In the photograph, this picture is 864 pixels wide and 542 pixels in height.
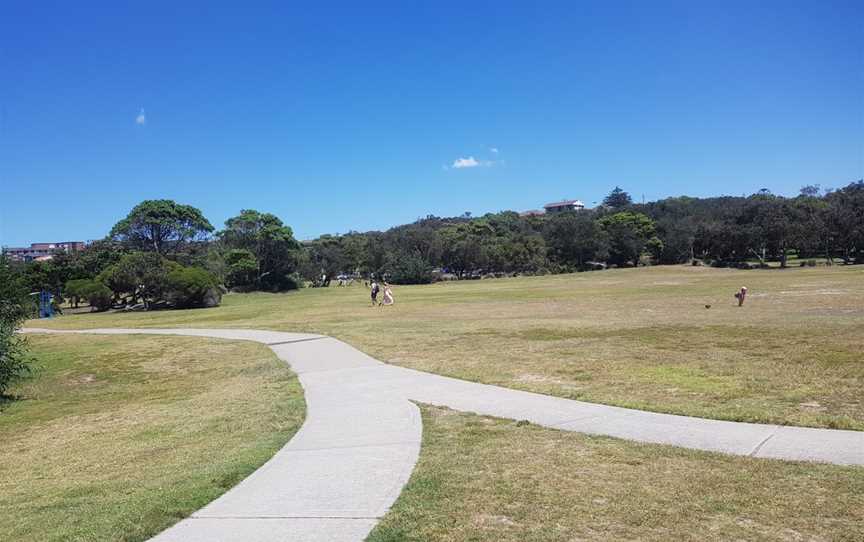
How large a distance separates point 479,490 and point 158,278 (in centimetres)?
4255

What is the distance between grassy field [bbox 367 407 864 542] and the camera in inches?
168

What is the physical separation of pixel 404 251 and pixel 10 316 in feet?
256

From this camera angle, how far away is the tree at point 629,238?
10200 cm

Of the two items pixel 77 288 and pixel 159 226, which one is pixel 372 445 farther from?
pixel 159 226

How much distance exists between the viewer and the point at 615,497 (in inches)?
193

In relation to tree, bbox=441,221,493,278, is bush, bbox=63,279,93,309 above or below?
below

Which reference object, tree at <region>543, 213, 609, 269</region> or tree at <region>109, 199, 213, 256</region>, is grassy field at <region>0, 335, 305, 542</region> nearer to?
tree at <region>109, 199, 213, 256</region>

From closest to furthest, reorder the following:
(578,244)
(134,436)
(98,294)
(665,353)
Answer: (134,436) < (665,353) < (98,294) < (578,244)

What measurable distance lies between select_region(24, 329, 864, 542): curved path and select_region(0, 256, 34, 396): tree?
679 cm

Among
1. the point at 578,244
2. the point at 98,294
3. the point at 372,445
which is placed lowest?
the point at 372,445

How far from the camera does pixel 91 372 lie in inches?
619

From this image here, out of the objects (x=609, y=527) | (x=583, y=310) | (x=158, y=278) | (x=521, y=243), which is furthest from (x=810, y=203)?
(x=609, y=527)

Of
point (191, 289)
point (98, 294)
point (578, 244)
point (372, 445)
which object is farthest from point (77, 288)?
point (578, 244)

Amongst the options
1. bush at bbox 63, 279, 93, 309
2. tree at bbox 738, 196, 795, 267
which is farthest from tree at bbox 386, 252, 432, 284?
tree at bbox 738, 196, 795, 267
